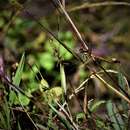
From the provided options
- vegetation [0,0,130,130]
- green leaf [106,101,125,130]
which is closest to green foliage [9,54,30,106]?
vegetation [0,0,130,130]

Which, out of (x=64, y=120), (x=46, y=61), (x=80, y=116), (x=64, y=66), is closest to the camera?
(x=64, y=120)

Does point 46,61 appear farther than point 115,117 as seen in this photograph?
Yes

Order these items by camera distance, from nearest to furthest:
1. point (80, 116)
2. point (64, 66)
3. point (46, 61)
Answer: point (80, 116), point (64, 66), point (46, 61)

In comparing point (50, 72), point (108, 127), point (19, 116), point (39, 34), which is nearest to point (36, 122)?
point (19, 116)

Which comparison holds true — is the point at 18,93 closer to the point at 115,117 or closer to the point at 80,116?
the point at 80,116

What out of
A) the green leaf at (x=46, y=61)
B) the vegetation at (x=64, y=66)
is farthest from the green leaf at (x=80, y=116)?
the green leaf at (x=46, y=61)

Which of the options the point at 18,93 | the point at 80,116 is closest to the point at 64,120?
the point at 80,116

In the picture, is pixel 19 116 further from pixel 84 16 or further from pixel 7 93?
pixel 84 16

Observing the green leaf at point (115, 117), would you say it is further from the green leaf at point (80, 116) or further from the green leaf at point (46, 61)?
the green leaf at point (46, 61)
